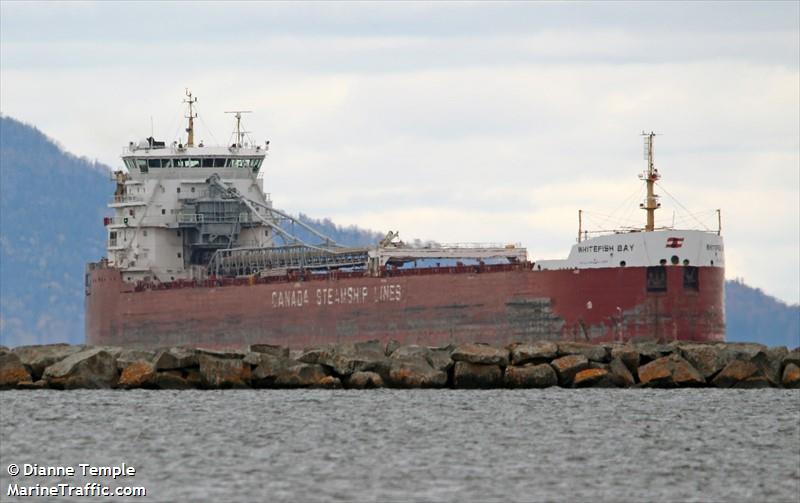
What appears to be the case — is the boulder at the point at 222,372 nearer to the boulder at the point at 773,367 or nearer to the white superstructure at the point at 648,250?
the boulder at the point at 773,367

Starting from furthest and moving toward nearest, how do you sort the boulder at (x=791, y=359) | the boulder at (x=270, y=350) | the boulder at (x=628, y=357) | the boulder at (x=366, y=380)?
the boulder at (x=791, y=359), the boulder at (x=270, y=350), the boulder at (x=628, y=357), the boulder at (x=366, y=380)

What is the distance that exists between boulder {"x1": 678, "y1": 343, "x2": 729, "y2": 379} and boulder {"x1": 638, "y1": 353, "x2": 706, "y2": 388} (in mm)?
261

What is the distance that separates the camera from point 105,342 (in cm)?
7512

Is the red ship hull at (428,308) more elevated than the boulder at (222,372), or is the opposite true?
the red ship hull at (428,308)

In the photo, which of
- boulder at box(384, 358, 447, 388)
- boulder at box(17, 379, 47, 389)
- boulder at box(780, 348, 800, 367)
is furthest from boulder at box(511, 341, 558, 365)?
boulder at box(17, 379, 47, 389)

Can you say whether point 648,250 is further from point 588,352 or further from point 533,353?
point 533,353

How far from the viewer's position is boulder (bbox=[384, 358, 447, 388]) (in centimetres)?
4472

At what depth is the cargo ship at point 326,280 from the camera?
58812 millimetres

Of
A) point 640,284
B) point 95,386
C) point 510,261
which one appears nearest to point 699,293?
point 640,284

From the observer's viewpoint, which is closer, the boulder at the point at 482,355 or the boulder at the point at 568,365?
the boulder at the point at 482,355

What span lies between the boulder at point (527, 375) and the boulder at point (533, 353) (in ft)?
0.47

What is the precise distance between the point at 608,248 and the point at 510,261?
796 centimetres

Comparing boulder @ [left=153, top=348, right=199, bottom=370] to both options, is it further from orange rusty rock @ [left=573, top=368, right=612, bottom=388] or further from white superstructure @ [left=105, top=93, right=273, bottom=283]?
white superstructure @ [left=105, top=93, right=273, bottom=283]

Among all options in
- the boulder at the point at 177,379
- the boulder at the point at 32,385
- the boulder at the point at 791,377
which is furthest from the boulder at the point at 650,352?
the boulder at the point at 32,385
